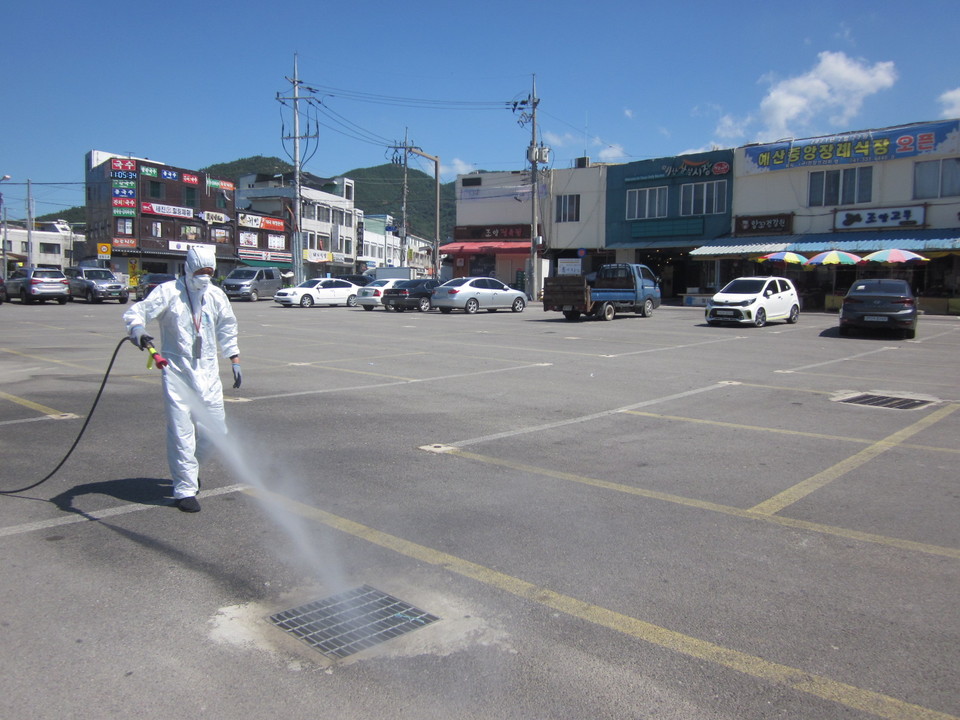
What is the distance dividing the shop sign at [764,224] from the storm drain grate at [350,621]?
38681mm

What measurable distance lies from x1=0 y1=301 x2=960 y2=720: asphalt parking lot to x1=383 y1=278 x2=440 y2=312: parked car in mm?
21367

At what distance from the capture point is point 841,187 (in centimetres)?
3666

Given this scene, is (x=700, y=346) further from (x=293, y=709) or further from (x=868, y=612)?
(x=293, y=709)

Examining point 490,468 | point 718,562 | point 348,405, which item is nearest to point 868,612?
point 718,562

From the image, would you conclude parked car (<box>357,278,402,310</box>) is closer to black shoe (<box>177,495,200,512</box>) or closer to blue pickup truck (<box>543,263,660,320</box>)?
blue pickup truck (<box>543,263,660,320</box>)

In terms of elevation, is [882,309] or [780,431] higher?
[882,309]

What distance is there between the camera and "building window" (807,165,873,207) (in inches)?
1411

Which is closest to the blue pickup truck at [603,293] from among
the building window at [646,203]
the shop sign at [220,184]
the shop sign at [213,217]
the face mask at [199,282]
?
the building window at [646,203]

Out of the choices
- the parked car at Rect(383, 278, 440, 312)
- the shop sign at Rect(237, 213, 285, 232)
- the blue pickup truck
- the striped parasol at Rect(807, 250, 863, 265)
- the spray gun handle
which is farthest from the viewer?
the shop sign at Rect(237, 213, 285, 232)

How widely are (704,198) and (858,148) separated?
26.7ft

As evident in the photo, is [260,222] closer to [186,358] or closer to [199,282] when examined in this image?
[199,282]

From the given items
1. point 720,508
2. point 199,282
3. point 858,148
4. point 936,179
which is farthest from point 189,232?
point 720,508

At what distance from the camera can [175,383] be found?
17.3 ft

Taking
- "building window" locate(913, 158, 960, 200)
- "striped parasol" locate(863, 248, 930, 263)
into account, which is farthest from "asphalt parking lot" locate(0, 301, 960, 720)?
"building window" locate(913, 158, 960, 200)
